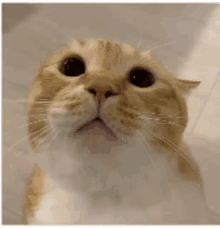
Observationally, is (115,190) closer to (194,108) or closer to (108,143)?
(108,143)

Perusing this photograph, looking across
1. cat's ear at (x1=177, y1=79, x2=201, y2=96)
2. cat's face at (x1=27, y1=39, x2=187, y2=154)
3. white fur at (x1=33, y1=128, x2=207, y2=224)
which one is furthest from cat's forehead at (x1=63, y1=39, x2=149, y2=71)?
white fur at (x1=33, y1=128, x2=207, y2=224)

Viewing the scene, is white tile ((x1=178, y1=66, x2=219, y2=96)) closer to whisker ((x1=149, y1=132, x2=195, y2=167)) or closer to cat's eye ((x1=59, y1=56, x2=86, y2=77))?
whisker ((x1=149, y1=132, x2=195, y2=167))

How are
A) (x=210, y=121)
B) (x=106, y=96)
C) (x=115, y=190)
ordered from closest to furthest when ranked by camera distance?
(x=106, y=96) < (x=115, y=190) < (x=210, y=121)

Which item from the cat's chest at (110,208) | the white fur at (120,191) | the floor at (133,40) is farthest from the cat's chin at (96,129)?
the floor at (133,40)

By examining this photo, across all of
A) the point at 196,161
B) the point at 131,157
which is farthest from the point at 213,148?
the point at 131,157

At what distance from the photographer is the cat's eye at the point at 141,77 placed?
0.61 meters

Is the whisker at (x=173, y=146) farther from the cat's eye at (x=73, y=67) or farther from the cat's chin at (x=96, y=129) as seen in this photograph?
the cat's eye at (x=73, y=67)

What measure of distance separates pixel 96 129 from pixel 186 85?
0.35 metres

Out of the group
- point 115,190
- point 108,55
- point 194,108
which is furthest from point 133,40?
point 115,190

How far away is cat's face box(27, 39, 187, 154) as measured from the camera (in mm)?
518

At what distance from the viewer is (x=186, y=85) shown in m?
0.70

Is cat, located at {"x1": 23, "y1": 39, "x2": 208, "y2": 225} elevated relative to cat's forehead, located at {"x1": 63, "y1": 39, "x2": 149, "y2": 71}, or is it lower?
lower

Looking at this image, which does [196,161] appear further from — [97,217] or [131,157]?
[97,217]

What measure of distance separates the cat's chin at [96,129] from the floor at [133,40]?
0.30m
